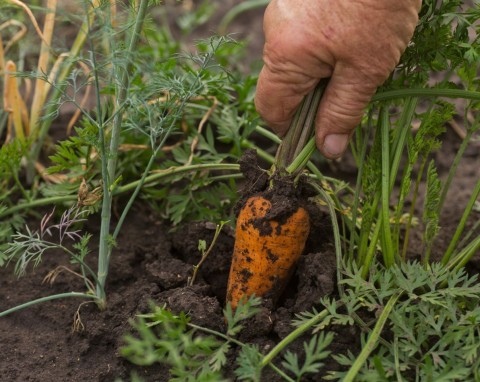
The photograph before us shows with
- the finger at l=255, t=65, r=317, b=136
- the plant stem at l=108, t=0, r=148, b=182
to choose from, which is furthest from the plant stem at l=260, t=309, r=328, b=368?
the plant stem at l=108, t=0, r=148, b=182

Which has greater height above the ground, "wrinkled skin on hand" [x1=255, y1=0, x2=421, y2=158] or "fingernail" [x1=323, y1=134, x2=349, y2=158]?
"wrinkled skin on hand" [x1=255, y1=0, x2=421, y2=158]

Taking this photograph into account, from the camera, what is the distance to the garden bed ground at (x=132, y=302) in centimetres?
182

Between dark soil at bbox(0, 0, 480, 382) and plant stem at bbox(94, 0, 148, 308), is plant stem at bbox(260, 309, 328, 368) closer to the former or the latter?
dark soil at bbox(0, 0, 480, 382)

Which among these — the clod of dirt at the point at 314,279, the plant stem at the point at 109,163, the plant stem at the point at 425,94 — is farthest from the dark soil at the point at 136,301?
the plant stem at the point at 425,94

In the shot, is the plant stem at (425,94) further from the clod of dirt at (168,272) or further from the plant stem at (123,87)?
the clod of dirt at (168,272)

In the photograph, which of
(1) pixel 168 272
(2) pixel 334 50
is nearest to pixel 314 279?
(1) pixel 168 272

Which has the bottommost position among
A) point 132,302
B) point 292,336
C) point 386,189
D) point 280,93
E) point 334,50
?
point 132,302

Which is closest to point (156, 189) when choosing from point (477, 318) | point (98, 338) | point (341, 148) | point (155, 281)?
point (155, 281)

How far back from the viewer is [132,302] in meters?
2.00

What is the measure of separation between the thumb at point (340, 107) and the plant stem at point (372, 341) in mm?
395

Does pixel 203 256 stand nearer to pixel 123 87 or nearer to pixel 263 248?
pixel 263 248

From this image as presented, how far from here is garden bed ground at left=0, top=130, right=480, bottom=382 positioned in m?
1.82

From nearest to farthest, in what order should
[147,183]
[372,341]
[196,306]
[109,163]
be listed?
Answer: [372,341] < [196,306] < [109,163] < [147,183]

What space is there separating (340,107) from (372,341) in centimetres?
54
